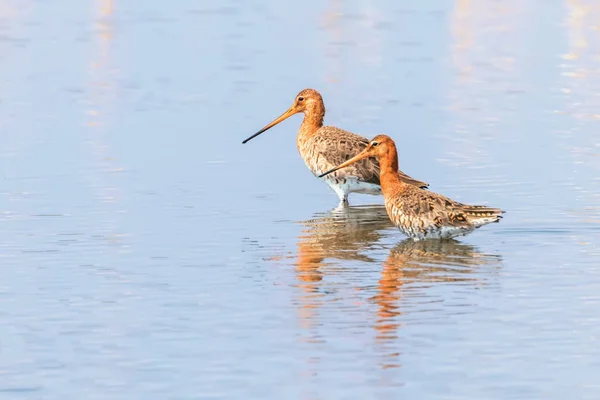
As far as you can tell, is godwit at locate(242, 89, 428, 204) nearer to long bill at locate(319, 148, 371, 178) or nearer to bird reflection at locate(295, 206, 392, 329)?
bird reflection at locate(295, 206, 392, 329)

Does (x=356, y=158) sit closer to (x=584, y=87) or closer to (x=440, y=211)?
(x=440, y=211)

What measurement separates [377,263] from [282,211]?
281 centimetres

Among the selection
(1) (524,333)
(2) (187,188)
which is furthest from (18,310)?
(2) (187,188)

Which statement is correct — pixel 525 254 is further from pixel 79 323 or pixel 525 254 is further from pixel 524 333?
pixel 79 323

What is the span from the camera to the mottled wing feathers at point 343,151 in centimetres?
1697

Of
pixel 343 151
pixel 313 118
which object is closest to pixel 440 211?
pixel 343 151

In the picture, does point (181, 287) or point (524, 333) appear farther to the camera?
point (181, 287)

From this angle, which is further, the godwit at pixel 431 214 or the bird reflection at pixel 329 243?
the godwit at pixel 431 214

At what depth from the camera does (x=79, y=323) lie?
36.5ft

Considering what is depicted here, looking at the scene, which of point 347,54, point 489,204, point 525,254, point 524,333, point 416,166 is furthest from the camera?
point 347,54

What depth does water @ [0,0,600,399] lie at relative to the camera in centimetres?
1005

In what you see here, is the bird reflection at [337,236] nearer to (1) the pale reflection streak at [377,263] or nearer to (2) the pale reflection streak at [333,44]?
(1) the pale reflection streak at [377,263]

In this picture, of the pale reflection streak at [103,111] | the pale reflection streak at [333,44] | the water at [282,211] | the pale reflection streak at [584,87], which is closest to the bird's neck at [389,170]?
the water at [282,211]

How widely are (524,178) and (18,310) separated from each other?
7.52 metres
